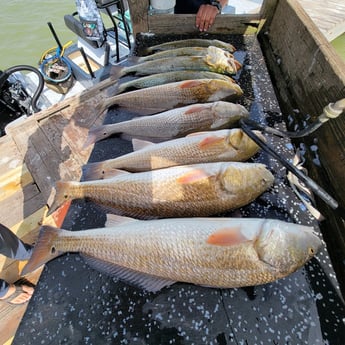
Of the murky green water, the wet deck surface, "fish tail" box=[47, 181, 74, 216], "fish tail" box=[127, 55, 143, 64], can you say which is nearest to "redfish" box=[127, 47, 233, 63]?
"fish tail" box=[127, 55, 143, 64]

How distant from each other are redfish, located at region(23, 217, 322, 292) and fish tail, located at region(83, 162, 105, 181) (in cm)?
59

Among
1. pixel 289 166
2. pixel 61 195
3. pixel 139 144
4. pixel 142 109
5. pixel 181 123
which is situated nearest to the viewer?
pixel 289 166

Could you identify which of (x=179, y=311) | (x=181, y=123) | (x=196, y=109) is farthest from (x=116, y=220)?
(x=196, y=109)

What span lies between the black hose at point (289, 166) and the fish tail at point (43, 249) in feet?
6.03

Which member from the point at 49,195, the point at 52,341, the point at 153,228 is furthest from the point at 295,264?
the point at 49,195

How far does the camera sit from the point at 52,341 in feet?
5.36

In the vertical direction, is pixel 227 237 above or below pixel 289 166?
below

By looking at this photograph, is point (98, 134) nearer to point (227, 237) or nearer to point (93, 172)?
point (93, 172)

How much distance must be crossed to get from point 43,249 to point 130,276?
723 millimetres

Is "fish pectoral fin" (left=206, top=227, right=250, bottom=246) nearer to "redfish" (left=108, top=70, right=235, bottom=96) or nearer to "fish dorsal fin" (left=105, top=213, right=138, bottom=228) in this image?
"fish dorsal fin" (left=105, top=213, right=138, bottom=228)

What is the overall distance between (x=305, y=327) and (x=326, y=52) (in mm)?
2664

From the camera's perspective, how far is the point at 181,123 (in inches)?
99.0

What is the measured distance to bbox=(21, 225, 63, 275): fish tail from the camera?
1789 mm

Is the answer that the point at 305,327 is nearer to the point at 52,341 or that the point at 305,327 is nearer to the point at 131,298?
the point at 131,298
